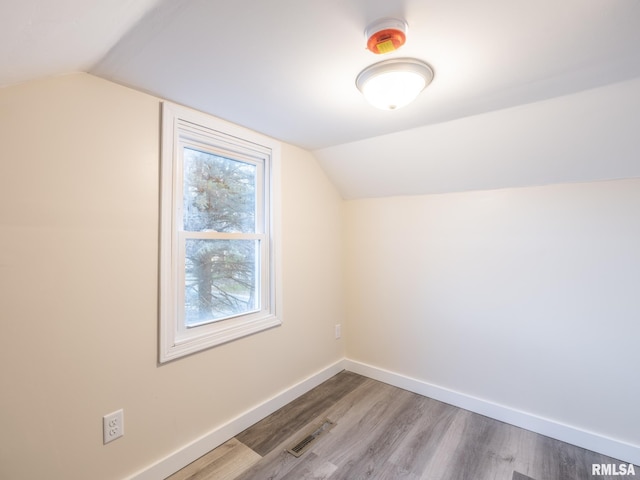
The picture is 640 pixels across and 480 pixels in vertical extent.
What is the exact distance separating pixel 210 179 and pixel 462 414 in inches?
96.2

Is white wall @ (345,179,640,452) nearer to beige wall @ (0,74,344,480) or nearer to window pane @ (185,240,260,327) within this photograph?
window pane @ (185,240,260,327)

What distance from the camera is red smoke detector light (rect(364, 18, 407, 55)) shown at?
3.33 feet

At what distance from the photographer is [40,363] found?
4.02ft

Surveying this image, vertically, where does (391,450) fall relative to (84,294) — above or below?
below

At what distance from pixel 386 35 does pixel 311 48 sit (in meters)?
0.30

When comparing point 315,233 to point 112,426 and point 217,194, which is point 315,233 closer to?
point 217,194

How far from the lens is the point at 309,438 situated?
1.91m

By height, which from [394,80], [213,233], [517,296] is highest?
[394,80]

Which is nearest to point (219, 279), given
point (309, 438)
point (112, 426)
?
point (112, 426)

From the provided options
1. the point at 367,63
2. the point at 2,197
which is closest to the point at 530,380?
the point at 367,63

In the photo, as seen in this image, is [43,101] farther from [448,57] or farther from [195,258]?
[448,57]

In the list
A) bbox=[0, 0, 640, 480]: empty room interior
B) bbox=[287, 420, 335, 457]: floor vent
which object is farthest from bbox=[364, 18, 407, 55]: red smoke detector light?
bbox=[287, 420, 335, 457]: floor vent

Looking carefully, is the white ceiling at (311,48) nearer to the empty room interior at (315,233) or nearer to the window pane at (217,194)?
the empty room interior at (315,233)

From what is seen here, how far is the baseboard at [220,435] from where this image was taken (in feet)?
5.14
